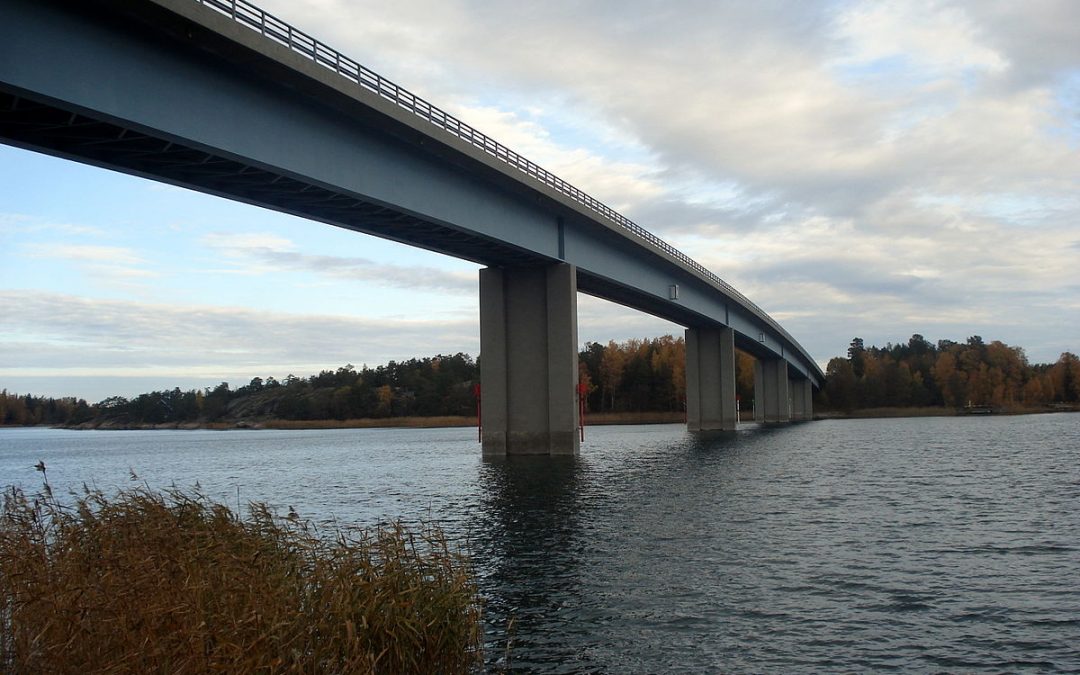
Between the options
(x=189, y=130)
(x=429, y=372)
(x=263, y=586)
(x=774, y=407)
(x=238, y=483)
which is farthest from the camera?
(x=429, y=372)

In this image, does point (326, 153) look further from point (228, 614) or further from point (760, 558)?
point (228, 614)

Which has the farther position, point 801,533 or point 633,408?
point 633,408

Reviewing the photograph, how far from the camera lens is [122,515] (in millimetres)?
15891

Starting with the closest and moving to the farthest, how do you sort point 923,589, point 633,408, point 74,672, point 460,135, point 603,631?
point 74,672 < point 603,631 < point 923,589 < point 460,135 < point 633,408

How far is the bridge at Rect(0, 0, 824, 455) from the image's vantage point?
21859mm

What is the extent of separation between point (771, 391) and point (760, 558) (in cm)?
11890

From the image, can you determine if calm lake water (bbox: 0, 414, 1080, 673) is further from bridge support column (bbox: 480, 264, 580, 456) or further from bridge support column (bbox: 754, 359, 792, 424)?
bridge support column (bbox: 754, 359, 792, 424)

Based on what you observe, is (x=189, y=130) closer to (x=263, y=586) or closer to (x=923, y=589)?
(x=263, y=586)

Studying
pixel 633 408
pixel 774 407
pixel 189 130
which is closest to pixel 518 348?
pixel 189 130

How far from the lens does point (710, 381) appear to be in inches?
3725

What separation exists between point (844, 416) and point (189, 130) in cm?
17397

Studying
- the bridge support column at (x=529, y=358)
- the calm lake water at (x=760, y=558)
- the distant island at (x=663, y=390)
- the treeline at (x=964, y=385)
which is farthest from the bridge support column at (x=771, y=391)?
the calm lake water at (x=760, y=558)

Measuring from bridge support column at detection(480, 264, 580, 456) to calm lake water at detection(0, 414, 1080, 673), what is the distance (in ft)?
27.5

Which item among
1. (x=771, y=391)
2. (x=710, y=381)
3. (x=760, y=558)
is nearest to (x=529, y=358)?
(x=760, y=558)
